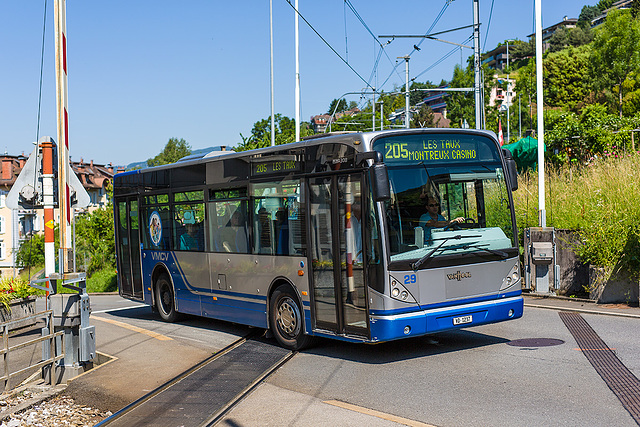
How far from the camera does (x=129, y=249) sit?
1572 centimetres

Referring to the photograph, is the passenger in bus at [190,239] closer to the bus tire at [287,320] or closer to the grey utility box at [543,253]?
the bus tire at [287,320]

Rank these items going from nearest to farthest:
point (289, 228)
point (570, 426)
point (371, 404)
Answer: point (570, 426) → point (371, 404) → point (289, 228)

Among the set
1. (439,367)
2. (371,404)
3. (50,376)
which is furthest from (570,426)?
(50,376)

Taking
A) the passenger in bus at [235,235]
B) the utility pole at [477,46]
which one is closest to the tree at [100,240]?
the utility pole at [477,46]

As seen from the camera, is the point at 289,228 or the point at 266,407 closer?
the point at 266,407

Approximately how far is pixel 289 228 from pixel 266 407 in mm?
3596

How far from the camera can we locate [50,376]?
30.1ft

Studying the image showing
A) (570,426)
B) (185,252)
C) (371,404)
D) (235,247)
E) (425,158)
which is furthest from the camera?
(185,252)

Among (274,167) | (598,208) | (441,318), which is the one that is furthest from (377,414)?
(598,208)

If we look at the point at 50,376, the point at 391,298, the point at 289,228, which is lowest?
the point at 50,376

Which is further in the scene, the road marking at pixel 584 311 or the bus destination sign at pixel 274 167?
the road marking at pixel 584 311

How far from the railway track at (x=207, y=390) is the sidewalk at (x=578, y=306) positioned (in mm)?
5748

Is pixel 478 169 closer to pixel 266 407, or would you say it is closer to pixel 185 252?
pixel 266 407

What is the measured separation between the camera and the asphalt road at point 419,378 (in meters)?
6.59
